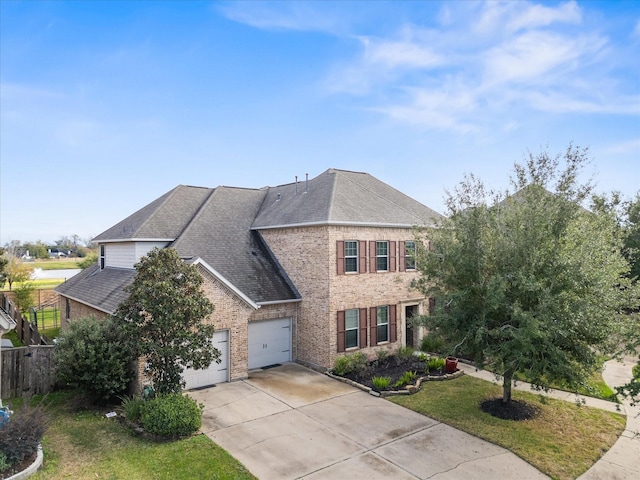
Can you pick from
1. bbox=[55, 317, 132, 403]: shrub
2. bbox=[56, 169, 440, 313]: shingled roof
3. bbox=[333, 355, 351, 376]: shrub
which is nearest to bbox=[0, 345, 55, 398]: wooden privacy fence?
bbox=[55, 317, 132, 403]: shrub

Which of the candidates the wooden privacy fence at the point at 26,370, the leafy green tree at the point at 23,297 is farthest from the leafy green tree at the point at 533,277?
the leafy green tree at the point at 23,297

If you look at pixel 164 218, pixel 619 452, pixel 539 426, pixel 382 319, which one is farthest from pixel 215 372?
pixel 619 452

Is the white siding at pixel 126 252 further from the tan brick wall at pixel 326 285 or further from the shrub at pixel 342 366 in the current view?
the shrub at pixel 342 366

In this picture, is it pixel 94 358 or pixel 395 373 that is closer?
pixel 94 358

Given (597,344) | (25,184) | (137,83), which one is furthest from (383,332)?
(25,184)

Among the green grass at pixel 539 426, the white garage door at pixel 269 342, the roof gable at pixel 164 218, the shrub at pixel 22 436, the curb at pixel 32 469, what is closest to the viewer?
the curb at pixel 32 469

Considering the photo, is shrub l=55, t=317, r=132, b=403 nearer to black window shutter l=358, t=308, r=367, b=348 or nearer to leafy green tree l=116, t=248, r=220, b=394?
leafy green tree l=116, t=248, r=220, b=394

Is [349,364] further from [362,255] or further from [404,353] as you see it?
[362,255]
